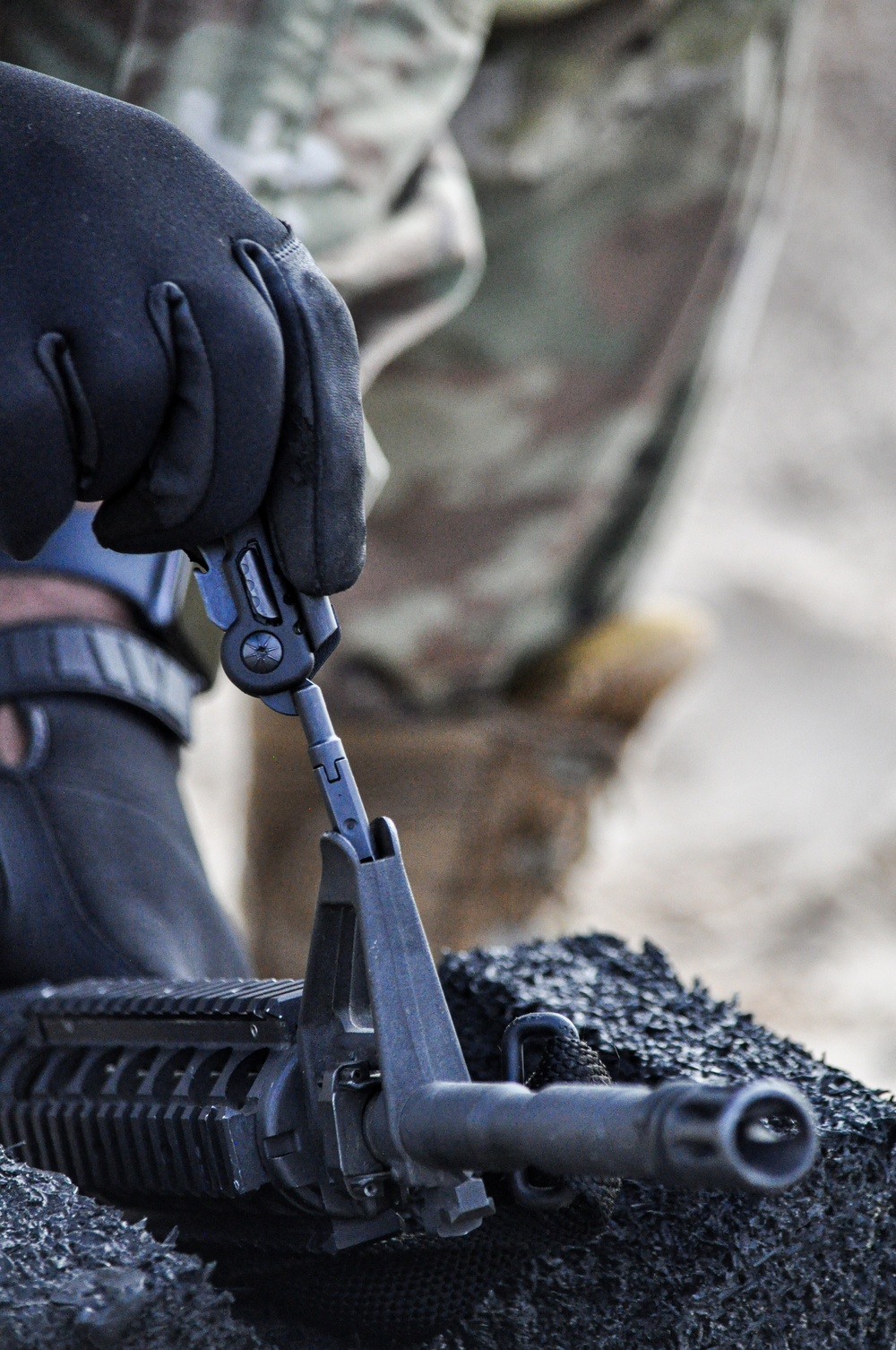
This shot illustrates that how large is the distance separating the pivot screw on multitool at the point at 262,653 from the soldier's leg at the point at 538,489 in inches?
43.1

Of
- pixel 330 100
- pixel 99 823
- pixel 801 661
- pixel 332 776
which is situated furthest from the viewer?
pixel 801 661

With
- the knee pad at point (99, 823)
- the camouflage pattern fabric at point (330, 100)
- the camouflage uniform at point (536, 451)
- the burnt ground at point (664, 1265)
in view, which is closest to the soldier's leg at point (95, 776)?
the knee pad at point (99, 823)

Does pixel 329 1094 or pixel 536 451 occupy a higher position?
pixel 536 451

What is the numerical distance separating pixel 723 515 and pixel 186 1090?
3.77 meters

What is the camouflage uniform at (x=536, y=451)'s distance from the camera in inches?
59.3

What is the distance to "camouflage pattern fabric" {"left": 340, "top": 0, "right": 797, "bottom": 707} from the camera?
1493mm

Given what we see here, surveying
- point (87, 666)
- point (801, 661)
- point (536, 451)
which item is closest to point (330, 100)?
point (87, 666)

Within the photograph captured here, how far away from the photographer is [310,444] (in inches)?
20.6

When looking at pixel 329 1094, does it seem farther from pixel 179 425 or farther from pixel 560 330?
pixel 560 330

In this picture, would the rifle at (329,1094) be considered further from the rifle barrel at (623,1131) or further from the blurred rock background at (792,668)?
the blurred rock background at (792,668)

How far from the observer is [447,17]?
3.59 feet

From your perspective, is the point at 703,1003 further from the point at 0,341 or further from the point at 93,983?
the point at 0,341

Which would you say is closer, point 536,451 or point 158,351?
point 158,351

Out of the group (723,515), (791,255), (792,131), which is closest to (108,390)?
(792,131)
